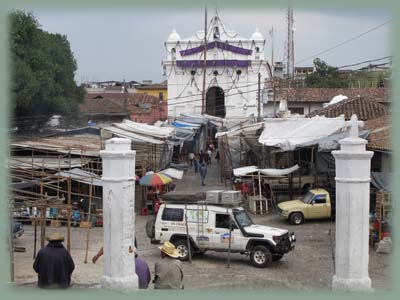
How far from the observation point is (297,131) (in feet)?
69.6

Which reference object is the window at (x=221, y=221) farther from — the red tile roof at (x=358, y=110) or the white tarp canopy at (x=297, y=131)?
the red tile roof at (x=358, y=110)

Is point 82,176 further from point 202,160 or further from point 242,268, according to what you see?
point 202,160

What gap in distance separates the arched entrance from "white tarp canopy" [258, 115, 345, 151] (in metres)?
26.0

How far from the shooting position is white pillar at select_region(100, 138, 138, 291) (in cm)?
751

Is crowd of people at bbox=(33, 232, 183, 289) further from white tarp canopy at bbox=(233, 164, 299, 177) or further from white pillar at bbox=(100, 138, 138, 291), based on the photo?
white tarp canopy at bbox=(233, 164, 299, 177)

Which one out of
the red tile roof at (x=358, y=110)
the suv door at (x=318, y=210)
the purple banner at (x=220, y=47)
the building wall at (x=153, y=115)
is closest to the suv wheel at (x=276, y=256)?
the suv door at (x=318, y=210)

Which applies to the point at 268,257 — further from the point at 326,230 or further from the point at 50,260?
the point at 50,260

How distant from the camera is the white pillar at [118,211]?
7.51 meters

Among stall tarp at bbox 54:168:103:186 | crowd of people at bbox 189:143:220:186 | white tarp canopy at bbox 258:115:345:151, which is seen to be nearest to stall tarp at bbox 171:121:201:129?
crowd of people at bbox 189:143:220:186

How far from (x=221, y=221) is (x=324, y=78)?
47518 mm

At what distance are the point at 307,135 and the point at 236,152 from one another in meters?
6.40

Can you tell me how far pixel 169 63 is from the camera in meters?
47.0

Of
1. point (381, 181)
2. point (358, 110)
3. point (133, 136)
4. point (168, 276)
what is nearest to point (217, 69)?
point (358, 110)

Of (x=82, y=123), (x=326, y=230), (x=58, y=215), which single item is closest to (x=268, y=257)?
(x=326, y=230)
